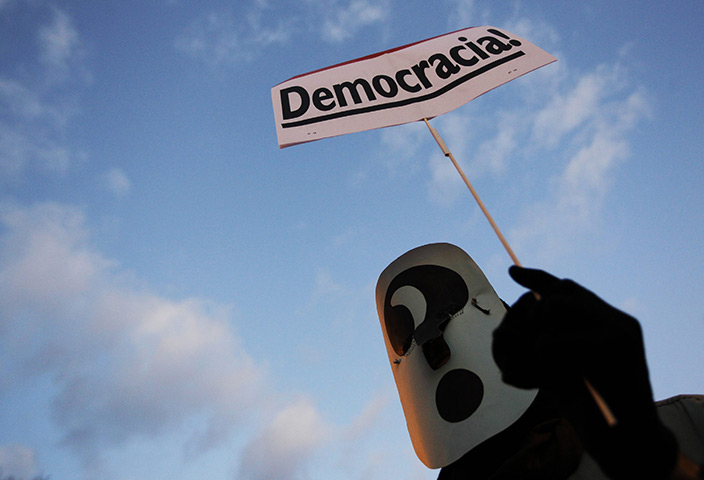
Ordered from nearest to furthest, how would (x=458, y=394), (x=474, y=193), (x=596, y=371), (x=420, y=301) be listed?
(x=596, y=371)
(x=474, y=193)
(x=458, y=394)
(x=420, y=301)

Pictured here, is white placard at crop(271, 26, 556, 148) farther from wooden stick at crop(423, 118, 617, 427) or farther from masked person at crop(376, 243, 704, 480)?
masked person at crop(376, 243, 704, 480)

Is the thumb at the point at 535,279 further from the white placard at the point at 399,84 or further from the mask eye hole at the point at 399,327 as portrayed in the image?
the mask eye hole at the point at 399,327

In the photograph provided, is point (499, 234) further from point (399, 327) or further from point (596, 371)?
point (399, 327)

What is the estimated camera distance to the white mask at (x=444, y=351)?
Result: 2.72 metres

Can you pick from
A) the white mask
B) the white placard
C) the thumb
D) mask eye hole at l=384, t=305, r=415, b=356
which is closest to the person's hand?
the thumb

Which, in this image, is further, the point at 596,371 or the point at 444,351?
the point at 444,351

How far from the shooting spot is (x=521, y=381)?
129cm

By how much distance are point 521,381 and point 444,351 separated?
5.87ft

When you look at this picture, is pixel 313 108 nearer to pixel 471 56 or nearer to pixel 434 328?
pixel 471 56

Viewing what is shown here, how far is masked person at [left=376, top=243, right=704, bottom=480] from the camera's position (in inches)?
44.9

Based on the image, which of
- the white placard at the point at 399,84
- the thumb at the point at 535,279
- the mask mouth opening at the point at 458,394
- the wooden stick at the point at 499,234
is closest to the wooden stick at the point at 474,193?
the wooden stick at the point at 499,234

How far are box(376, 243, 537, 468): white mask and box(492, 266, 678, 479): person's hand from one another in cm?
157

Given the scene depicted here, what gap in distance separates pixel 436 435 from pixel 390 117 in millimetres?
2051

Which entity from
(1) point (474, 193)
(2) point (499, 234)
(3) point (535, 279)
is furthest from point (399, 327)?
(3) point (535, 279)
